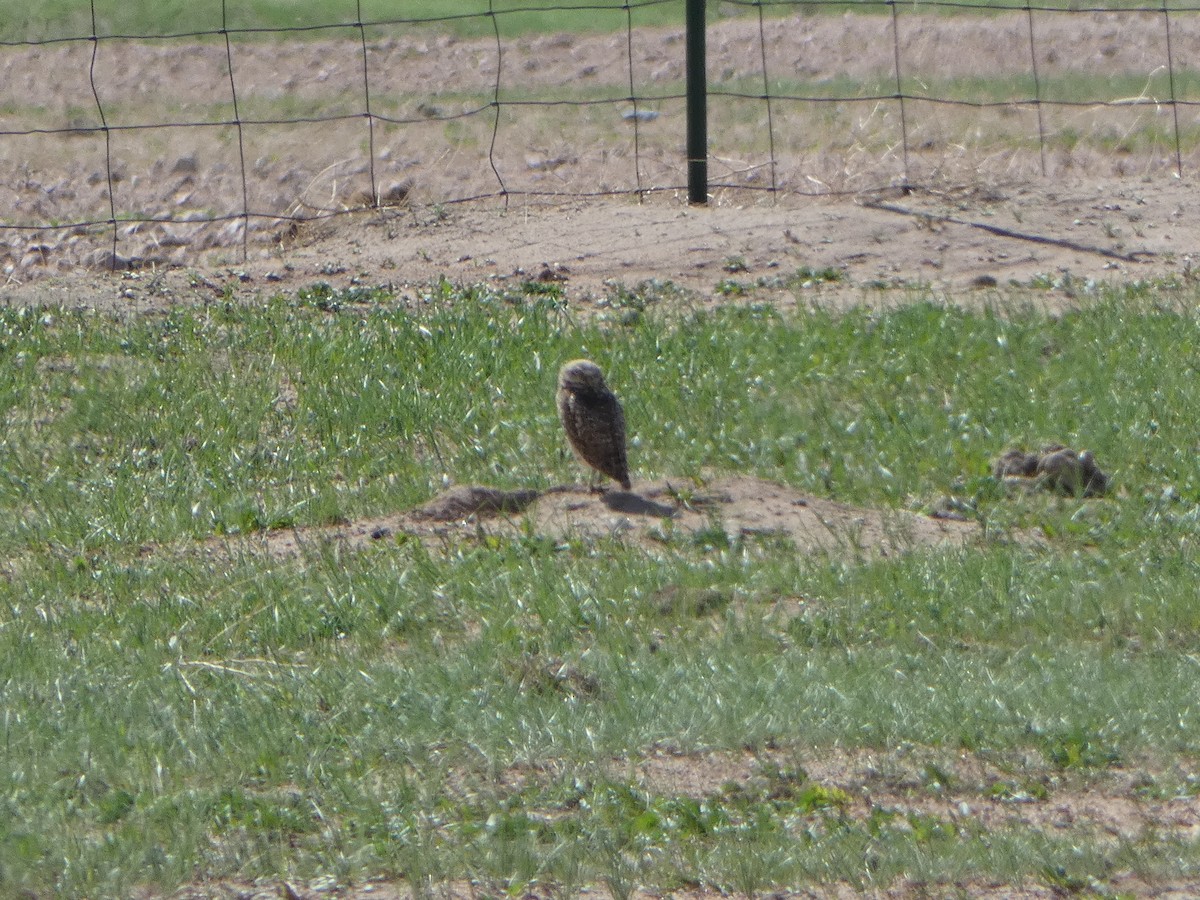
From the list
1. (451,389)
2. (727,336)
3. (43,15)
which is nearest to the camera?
(451,389)

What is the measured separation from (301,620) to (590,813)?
6.02 feet

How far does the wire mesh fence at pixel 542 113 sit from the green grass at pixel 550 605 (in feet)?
10.6

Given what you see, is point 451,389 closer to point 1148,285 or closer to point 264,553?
point 264,553

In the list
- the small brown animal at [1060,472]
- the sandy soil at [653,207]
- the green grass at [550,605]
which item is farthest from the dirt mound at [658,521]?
the small brown animal at [1060,472]

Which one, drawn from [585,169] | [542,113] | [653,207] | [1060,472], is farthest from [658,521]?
[542,113]

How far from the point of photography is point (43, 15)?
75.8 feet

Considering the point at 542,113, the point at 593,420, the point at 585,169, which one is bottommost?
the point at 593,420

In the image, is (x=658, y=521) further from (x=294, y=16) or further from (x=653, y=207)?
(x=294, y=16)

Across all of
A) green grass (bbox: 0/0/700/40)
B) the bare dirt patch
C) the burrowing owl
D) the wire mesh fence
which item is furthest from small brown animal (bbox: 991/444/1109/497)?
green grass (bbox: 0/0/700/40)

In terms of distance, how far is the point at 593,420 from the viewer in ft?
22.2

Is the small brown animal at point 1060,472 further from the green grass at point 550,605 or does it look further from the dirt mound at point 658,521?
the dirt mound at point 658,521

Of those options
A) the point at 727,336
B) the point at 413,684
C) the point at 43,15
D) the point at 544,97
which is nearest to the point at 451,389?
the point at 727,336

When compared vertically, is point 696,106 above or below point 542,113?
below

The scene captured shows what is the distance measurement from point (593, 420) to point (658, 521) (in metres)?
0.48
